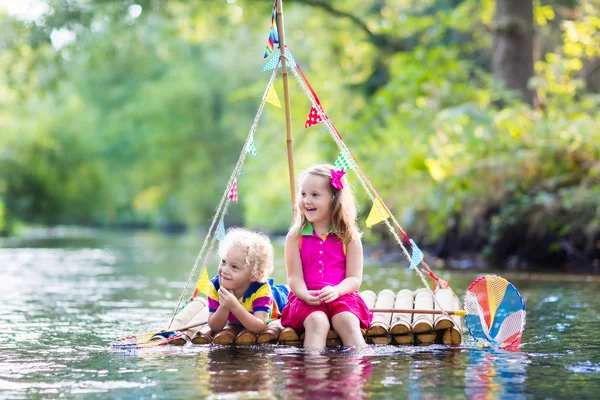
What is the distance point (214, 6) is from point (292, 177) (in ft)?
54.3

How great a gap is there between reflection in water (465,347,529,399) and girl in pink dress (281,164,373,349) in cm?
95

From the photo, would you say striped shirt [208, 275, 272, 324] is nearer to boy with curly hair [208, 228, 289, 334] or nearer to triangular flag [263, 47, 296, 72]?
boy with curly hair [208, 228, 289, 334]

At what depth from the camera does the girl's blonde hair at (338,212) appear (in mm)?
6312

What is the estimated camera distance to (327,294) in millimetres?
6004

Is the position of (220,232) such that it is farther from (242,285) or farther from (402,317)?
(402,317)

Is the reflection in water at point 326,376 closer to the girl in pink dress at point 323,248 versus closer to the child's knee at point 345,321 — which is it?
the child's knee at point 345,321

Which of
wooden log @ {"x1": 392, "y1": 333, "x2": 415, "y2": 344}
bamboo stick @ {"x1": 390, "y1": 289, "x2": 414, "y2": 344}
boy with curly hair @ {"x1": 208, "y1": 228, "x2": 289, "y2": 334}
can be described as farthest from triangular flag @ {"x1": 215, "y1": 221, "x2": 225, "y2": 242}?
wooden log @ {"x1": 392, "y1": 333, "x2": 415, "y2": 344}

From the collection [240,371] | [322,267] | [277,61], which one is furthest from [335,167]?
[240,371]

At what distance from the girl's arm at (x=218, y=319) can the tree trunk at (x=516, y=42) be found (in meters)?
12.0

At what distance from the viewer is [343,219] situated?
630 centimetres

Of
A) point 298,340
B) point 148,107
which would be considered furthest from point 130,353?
point 148,107

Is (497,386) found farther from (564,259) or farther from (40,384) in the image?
(564,259)

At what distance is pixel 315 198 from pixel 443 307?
1432mm

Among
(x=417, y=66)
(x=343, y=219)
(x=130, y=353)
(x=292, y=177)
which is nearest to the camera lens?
(x=130, y=353)
